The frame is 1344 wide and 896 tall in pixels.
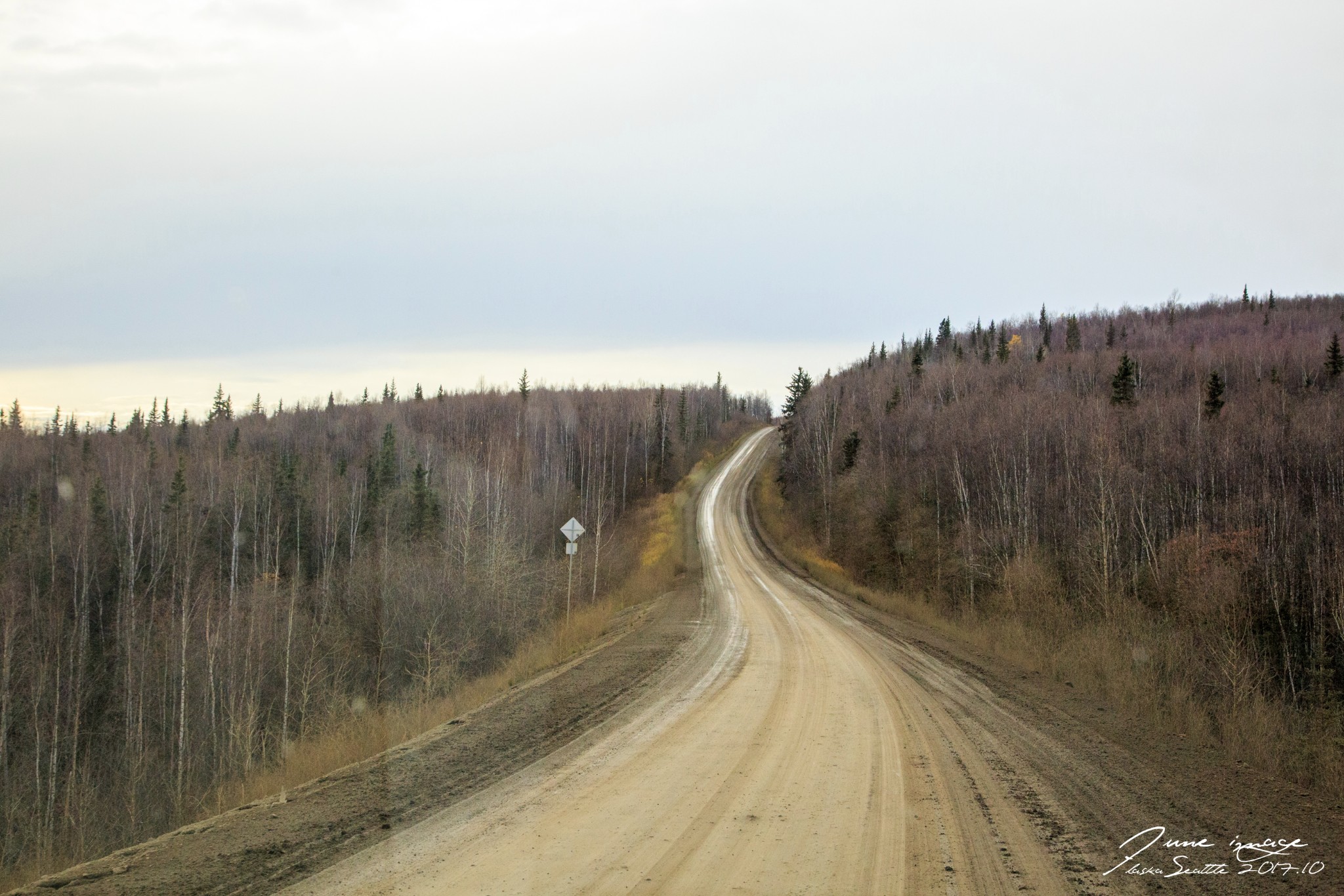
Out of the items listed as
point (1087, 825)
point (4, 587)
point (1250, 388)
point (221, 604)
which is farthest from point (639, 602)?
point (1250, 388)

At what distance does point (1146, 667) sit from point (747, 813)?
1155 centimetres

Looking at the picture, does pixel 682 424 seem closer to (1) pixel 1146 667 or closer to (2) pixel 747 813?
(1) pixel 1146 667

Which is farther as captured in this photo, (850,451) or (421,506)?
(850,451)

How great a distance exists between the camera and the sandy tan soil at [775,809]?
551 centimetres

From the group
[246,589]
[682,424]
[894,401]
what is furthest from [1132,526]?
[682,424]

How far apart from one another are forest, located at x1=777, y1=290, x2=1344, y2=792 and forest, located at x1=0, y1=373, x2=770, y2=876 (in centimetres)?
1391

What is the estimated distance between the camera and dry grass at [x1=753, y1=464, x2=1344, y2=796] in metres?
10.0

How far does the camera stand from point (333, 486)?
2625 inches

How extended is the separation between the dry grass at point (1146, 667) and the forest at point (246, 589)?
12.5m

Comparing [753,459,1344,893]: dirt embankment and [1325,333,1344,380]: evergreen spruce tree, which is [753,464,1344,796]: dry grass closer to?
[753,459,1344,893]: dirt embankment

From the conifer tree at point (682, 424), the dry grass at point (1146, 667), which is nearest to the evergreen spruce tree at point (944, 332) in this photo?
the conifer tree at point (682, 424)

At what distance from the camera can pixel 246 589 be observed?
50.5m

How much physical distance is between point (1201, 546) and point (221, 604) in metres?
46.6

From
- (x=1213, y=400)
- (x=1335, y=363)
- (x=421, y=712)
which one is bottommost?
(x=421, y=712)
